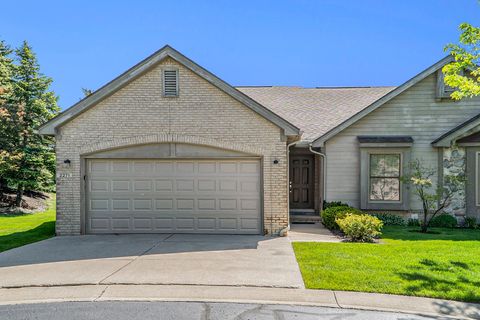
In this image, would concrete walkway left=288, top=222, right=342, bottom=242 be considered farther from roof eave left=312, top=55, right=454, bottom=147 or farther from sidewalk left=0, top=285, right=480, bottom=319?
sidewalk left=0, top=285, right=480, bottom=319

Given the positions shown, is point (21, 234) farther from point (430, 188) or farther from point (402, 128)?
point (430, 188)

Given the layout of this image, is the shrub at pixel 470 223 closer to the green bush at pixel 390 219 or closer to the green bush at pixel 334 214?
the green bush at pixel 390 219

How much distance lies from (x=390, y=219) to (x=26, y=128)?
20.8m

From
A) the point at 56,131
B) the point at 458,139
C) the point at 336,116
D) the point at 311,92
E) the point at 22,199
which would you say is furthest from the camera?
the point at 22,199

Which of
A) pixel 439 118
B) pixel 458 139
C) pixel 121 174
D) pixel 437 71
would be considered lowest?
pixel 121 174

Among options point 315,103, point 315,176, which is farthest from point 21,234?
point 315,103

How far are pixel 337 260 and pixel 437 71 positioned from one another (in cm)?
958

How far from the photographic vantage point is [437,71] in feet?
42.0

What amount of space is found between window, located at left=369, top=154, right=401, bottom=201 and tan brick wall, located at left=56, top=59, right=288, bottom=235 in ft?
15.7

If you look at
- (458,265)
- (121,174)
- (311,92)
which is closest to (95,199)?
(121,174)

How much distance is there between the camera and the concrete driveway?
6223 mm

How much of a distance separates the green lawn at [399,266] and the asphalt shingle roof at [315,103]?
5.85 meters

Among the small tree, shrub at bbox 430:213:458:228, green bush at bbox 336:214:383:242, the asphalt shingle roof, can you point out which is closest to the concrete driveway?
green bush at bbox 336:214:383:242

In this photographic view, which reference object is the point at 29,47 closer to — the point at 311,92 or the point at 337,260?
the point at 311,92
